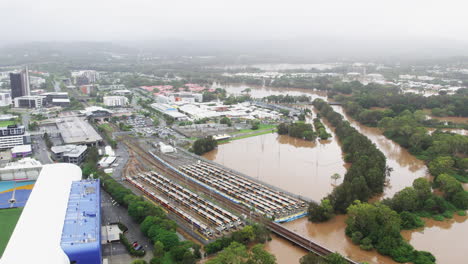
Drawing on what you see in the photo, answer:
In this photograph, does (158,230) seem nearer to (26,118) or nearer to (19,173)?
(19,173)

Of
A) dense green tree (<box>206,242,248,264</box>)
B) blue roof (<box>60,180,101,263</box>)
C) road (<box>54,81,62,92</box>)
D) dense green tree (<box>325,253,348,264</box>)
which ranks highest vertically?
road (<box>54,81,62,92</box>)

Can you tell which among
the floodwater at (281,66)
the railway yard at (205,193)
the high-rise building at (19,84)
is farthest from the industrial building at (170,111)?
the floodwater at (281,66)

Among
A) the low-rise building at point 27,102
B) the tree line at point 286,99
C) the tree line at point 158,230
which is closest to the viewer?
the tree line at point 158,230

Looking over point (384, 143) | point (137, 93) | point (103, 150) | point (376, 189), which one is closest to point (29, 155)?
point (103, 150)

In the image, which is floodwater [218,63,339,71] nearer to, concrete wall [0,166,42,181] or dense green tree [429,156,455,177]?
dense green tree [429,156,455,177]

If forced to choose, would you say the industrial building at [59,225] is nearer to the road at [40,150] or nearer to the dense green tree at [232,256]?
the dense green tree at [232,256]

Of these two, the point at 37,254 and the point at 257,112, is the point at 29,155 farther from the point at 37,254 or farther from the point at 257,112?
the point at 257,112

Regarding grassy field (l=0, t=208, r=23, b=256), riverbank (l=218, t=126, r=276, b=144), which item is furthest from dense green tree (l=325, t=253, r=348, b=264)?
riverbank (l=218, t=126, r=276, b=144)
